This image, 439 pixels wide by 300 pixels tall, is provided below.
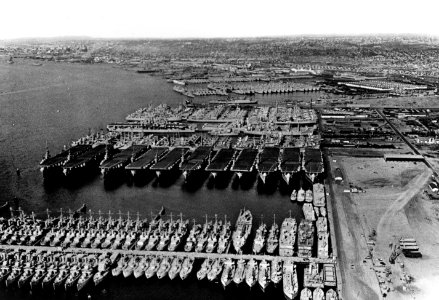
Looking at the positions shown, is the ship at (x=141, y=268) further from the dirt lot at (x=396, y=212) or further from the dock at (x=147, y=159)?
the dock at (x=147, y=159)

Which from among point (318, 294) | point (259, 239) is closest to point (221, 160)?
point (259, 239)

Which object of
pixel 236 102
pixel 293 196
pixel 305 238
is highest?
pixel 305 238

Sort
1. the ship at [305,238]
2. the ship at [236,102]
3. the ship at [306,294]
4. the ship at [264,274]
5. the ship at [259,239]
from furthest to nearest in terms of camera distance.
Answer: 1. the ship at [236,102]
2. the ship at [259,239]
3. the ship at [305,238]
4. the ship at [264,274]
5. the ship at [306,294]

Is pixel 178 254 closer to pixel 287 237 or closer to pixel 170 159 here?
Result: pixel 287 237

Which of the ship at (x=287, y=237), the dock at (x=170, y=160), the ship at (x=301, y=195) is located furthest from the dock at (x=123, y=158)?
the ship at (x=287, y=237)

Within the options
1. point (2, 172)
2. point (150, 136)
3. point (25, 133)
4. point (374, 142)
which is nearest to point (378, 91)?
point (374, 142)

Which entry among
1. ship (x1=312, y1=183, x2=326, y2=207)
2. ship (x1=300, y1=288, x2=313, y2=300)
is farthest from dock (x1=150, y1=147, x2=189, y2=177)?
ship (x1=300, y1=288, x2=313, y2=300)

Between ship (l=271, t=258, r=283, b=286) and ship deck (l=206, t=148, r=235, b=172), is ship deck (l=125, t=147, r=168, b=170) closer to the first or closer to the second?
ship deck (l=206, t=148, r=235, b=172)
